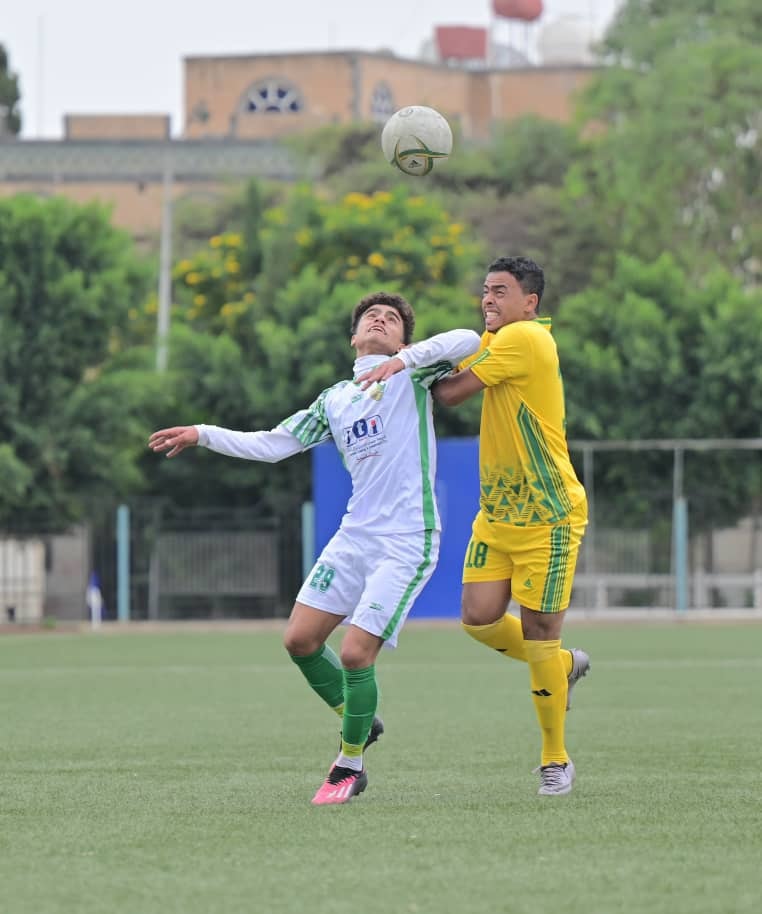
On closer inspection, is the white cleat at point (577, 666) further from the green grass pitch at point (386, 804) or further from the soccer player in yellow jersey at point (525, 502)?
the green grass pitch at point (386, 804)

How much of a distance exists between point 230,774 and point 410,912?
3.79 meters

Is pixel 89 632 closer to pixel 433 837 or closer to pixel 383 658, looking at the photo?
pixel 383 658

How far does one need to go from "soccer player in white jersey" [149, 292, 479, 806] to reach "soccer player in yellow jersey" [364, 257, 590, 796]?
0.20 m

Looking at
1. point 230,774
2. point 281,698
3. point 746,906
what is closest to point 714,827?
point 746,906

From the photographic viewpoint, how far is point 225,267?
126ft

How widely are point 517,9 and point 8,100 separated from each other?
2481cm

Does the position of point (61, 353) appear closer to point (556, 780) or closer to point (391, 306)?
point (391, 306)

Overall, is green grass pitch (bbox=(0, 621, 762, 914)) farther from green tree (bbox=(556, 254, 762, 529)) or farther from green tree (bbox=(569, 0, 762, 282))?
green tree (bbox=(569, 0, 762, 282))

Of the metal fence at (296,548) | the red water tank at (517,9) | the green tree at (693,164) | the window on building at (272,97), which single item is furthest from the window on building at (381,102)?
the metal fence at (296,548)

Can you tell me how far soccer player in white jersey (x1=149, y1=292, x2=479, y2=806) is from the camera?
807 cm

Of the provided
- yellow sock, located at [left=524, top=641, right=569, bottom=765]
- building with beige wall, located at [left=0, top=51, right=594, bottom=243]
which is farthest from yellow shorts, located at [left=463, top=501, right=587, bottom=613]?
building with beige wall, located at [left=0, top=51, right=594, bottom=243]

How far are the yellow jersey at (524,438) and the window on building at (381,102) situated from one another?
6015cm

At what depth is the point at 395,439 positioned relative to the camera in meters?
8.24

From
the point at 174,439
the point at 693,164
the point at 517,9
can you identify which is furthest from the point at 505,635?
the point at 517,9
